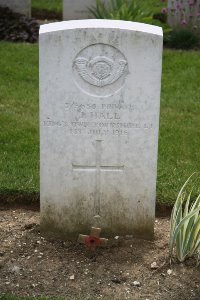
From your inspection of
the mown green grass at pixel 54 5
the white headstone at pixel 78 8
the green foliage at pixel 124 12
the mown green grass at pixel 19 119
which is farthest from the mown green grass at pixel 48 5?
the mown green grass at pixel 19 119

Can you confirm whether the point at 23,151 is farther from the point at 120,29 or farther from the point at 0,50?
the point at 0,50

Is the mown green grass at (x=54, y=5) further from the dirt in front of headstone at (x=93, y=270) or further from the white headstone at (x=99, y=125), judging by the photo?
the dirt in front of headstone at (x=93, y=270)

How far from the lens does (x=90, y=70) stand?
459cm

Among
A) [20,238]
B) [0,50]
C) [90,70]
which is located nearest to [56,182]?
[20,238]

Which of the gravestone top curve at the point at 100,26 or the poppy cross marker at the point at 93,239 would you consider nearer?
the gravestone top curve at the point at 100,26

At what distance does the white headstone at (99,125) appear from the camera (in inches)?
179

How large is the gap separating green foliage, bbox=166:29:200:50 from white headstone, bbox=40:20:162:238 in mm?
6268

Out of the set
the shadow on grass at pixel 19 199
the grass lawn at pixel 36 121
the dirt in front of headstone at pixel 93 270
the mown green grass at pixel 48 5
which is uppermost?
the mown green grass at pixel 48 5

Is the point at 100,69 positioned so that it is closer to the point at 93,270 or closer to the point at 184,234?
the point at 184,234

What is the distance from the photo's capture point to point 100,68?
180 inches

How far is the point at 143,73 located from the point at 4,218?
65.5 inches

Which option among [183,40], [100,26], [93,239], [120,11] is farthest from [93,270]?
[183,40]

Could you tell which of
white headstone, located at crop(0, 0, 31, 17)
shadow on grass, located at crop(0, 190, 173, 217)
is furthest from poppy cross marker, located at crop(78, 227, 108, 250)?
white headstone, located at crop(0, 0, 31, 17)

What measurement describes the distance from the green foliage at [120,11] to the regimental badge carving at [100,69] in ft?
18.6
